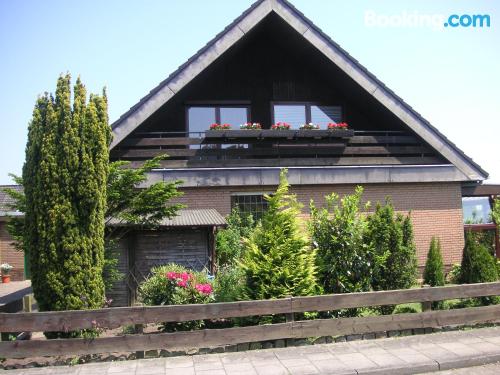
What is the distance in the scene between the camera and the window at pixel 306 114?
16.0m

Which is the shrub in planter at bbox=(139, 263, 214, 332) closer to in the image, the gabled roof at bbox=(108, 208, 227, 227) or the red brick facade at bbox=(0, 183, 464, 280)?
the gabled roof at bbox=(108, 208, 227, 227)

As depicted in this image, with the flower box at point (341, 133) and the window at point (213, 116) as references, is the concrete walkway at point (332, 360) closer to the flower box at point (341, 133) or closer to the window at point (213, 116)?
the flower box at point (341, 133)

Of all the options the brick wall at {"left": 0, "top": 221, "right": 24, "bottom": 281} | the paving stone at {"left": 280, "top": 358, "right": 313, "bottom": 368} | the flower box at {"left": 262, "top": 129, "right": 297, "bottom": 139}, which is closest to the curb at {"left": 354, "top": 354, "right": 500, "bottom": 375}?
the paving stone at {"left": 280, "top": 358, "right": 313, "bottom": 368}

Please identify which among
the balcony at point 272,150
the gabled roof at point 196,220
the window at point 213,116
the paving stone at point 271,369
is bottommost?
the paving stone at point 271,369

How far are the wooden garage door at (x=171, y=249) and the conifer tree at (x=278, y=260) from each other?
111 inches

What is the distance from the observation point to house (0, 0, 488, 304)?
13.5 metres

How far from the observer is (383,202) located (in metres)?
14.5

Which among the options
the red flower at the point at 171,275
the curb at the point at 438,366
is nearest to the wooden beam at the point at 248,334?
the red flower at the point at 171,275

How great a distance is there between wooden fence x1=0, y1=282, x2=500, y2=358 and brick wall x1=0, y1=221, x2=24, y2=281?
13903mm

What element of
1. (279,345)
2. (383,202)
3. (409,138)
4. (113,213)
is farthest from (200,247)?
(409,138)

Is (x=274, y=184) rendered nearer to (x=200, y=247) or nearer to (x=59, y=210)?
(x=200, y=247)

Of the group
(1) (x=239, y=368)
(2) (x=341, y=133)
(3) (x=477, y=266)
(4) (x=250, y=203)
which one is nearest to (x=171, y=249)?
(4) (x=250, y=203)

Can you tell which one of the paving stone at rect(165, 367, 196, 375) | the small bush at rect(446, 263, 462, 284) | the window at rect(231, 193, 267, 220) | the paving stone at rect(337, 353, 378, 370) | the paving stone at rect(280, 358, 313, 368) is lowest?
the paving stone at rect(337, 353, 378, 370)

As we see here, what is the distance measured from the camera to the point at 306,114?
16.2 metres
